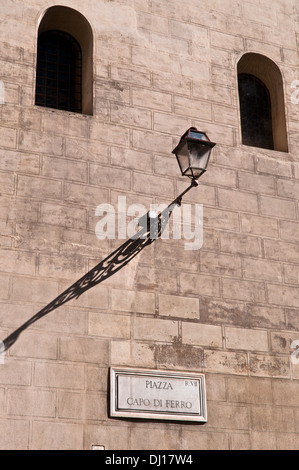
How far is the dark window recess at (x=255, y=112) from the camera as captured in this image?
1160cm

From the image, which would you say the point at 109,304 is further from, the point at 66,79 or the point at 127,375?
the point at 66,79

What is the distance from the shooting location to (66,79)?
10.8 meters

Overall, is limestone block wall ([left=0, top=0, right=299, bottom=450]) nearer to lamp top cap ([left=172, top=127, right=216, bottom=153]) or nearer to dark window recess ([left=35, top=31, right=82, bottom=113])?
dark window recess ([left=35, top=31, right=82, bottom=113])

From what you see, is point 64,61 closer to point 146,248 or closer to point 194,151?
point 194,151

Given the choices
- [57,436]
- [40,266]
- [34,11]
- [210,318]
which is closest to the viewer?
[57,436]

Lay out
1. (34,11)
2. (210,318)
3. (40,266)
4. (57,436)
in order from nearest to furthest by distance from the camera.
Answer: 1. (57,436)
2. (40,266)
3. (210,318)
4. (34,11)

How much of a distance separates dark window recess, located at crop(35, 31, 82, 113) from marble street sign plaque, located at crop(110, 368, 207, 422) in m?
3.61

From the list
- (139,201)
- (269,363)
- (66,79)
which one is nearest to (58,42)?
(66,79)

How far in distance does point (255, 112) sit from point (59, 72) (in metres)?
2.86

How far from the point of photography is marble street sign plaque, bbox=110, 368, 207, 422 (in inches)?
350

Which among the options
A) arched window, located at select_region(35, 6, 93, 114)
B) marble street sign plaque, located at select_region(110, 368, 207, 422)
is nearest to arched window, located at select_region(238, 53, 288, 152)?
arched window, located at select_region(35, 6, 93, 114)

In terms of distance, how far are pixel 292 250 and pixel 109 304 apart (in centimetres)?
266

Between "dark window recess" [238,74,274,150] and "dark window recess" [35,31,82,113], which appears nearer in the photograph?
"dark window recess" [35,31,82,113]

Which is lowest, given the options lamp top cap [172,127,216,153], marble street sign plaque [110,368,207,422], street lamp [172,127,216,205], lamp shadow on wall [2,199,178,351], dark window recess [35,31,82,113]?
marble street sign plaque [110,368,207,422]
